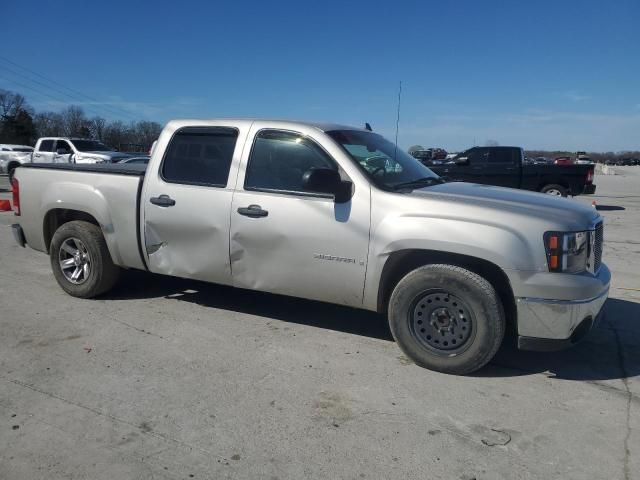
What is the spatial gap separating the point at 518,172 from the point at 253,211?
1348 cm

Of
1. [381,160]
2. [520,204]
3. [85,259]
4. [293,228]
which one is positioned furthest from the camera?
[85,259]

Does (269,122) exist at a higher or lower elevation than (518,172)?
higher

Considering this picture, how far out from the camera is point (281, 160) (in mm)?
4590

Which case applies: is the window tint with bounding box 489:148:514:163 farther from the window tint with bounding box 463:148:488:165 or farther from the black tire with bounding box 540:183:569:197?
the black tire with bounding box 540:183:569:197

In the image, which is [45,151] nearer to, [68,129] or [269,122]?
[269,122]

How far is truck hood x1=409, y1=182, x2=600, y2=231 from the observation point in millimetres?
3750

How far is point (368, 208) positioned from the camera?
414cm

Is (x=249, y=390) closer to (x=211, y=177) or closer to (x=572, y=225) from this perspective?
(x=211, y=177)

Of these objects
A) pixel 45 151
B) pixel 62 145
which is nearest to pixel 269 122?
pixel 62 145

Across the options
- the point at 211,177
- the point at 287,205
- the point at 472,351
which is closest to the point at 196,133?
the point at 211,177

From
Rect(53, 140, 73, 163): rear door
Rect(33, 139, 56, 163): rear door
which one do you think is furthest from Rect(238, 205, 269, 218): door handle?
Rect(33, 139, 56, 163): rear door

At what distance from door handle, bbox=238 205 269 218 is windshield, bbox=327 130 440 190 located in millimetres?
865

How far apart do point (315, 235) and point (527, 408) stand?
198cm

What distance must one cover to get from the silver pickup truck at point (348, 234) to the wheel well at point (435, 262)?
11 mm
